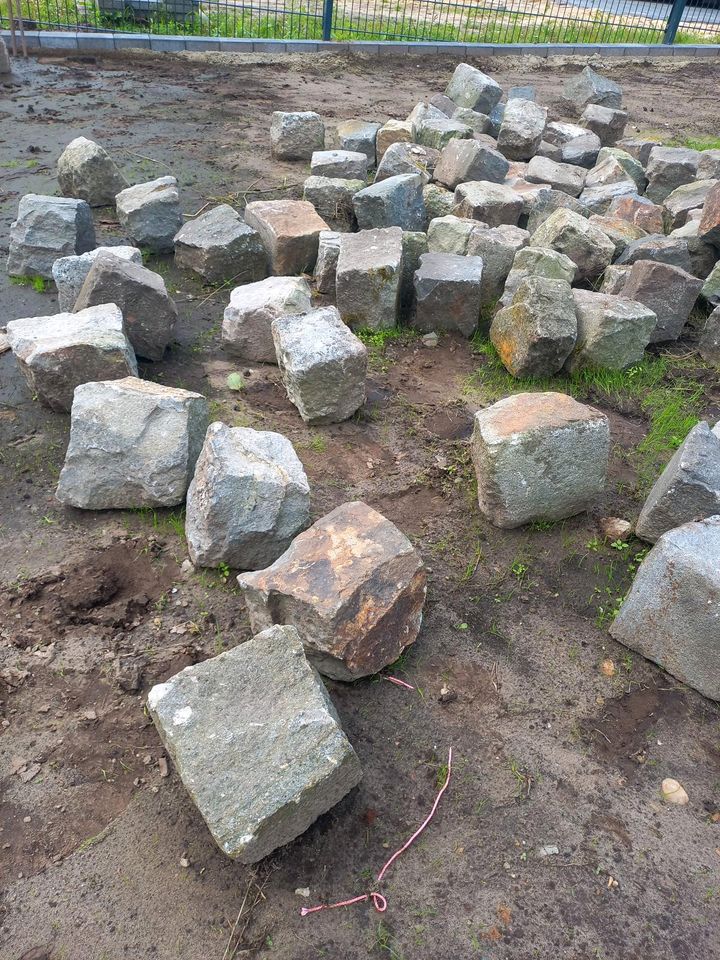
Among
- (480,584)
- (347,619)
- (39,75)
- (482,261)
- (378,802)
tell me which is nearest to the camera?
(378,802)

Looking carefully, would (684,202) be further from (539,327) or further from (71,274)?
(71,274)

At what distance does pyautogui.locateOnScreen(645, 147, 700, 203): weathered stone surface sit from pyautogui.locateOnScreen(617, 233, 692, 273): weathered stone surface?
241 cm

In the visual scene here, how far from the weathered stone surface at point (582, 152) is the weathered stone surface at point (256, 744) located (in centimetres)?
768

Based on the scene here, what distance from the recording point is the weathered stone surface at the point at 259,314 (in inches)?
195

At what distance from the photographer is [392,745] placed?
9.71 feet

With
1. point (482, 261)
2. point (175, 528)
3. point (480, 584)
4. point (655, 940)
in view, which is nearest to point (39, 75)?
point (482, 261)

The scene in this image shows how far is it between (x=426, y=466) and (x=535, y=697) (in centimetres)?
158

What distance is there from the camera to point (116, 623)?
3.33 metres

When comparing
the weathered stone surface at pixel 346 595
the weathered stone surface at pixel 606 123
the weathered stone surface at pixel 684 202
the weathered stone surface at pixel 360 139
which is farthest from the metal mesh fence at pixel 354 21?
the weathered stone surface at pixel 346 595

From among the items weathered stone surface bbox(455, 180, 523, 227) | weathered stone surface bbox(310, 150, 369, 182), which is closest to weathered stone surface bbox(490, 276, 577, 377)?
weathered stone surface bbox(455, 180, 523, 227)

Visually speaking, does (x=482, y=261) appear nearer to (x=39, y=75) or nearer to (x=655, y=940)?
(x=655, y=940)

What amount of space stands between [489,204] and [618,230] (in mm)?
1112

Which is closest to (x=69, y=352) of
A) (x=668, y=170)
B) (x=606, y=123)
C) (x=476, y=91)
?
(x=668, y=170)

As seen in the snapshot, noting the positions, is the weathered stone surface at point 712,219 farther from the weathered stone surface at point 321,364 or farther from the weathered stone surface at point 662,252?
the weathered stone surface at point 321,364
